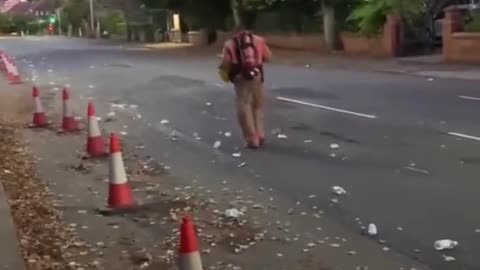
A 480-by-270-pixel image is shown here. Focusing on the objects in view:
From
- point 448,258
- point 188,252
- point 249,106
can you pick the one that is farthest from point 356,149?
point 188,252

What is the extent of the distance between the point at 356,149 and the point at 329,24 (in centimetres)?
2835

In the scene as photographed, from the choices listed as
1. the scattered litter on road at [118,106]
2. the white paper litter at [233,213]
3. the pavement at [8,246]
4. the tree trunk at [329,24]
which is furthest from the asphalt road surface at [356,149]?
the tree trunk at [329,24]

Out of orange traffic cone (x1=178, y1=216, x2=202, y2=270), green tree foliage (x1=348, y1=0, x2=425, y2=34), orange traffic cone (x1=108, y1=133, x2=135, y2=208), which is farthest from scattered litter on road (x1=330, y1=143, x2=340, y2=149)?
green tree foliage (x1=348, y1=0, x2=425, y2=34)

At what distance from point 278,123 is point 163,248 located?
7809mm

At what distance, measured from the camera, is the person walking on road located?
38.9 ft

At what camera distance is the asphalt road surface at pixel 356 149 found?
7578 millimetres

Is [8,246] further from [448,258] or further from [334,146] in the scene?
[334,146]

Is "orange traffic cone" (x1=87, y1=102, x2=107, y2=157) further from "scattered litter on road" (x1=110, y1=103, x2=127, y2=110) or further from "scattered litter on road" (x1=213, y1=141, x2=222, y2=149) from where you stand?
"scattered litter on road" (x1=110, y1=103, x2=127, y2=110)

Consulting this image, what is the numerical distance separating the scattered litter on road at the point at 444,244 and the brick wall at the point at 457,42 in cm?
2195

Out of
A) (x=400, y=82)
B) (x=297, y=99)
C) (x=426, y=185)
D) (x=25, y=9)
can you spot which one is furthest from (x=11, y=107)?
(x=25, y=9)

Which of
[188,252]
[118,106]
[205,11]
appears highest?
[205,11]

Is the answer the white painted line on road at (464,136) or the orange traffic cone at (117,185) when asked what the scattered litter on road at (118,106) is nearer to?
the white painted line on road at (464,136)

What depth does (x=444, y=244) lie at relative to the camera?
6.79 meters

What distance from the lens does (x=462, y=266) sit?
6285 mm
